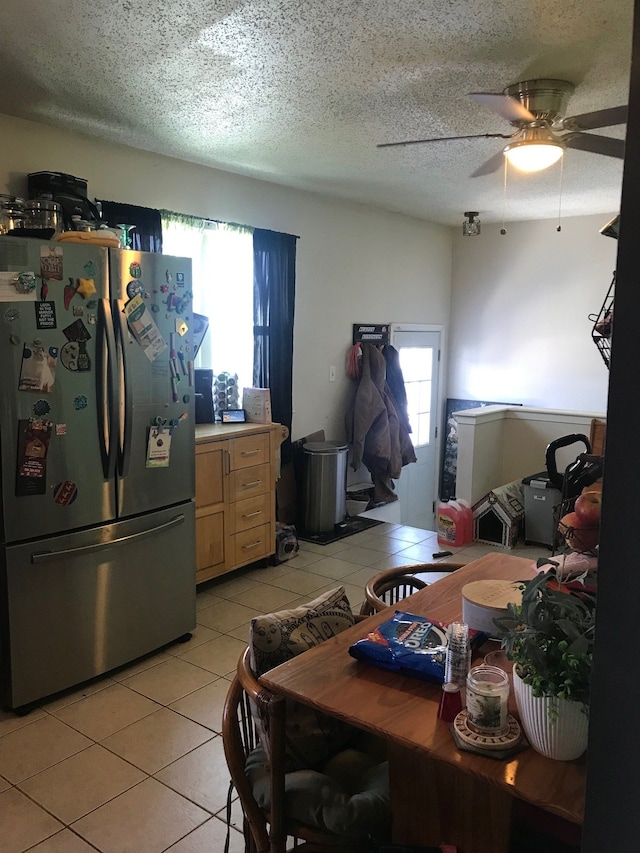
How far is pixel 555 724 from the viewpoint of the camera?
122 centimetres

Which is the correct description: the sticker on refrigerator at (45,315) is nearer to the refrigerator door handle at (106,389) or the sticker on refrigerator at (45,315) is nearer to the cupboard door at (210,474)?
the refrigerator door handle at (106,389)

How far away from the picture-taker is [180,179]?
13.8 ft

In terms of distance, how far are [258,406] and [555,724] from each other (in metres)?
3.49

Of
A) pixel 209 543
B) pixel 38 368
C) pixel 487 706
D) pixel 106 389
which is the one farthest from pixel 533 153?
pixel 209 543

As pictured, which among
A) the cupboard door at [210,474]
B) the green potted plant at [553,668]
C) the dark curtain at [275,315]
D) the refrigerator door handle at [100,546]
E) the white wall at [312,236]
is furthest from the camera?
the dark curtain at [275,315]

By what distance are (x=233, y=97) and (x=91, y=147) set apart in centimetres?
110

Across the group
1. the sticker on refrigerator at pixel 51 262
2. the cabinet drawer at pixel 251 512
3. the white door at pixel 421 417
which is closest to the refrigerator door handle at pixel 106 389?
the sticker on refrigerator at pixel 51 262

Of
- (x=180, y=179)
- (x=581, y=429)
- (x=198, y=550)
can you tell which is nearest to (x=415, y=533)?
(x=581, y=429)

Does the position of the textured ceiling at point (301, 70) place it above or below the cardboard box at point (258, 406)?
above

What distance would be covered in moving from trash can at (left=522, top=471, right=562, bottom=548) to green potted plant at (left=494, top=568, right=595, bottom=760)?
3.95m

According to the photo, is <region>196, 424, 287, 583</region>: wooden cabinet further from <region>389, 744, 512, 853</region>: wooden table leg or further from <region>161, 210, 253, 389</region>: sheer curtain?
<region>389, 744, 512, 853</region>: wooden table leg

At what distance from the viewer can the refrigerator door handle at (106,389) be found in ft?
9.43

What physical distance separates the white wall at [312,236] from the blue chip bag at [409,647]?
114 inches

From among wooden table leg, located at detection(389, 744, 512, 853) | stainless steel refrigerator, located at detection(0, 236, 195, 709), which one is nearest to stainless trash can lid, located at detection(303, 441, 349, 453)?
stainless steel refrigerator, located at detection(0, 236, 195, 709)
